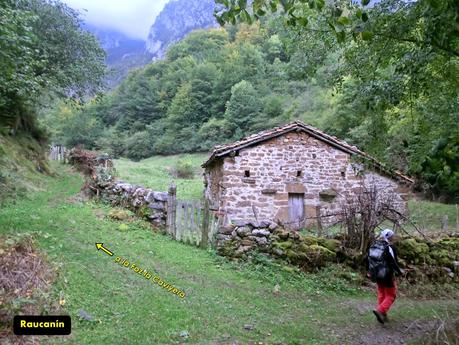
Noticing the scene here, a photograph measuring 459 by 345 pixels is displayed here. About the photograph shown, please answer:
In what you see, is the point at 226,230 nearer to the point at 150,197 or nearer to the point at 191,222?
the point at 191,222

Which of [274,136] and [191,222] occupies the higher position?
[274,136]

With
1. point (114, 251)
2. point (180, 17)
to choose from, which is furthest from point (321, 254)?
point (180, 17)

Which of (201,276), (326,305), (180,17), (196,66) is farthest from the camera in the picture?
(180,17)

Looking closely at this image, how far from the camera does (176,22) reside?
474 ft

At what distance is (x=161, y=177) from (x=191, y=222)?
19.1 meters

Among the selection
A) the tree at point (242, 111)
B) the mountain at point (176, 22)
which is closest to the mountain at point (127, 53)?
the mountain at point (176, 22)

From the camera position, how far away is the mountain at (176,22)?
421ft

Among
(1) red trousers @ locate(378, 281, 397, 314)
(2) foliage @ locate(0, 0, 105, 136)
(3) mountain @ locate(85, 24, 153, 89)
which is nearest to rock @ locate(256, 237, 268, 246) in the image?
(1) red trousers @ locate(378, 281, 397, 314)

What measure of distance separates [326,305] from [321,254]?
1584 mm

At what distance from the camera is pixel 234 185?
1406 cm

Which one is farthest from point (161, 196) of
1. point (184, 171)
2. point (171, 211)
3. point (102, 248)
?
point (184, 171)

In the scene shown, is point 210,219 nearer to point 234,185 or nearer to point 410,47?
point 234,185

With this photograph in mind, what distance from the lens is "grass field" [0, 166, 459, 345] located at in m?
4.92

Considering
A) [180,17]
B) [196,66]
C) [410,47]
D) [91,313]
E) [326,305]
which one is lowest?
[326,305]
